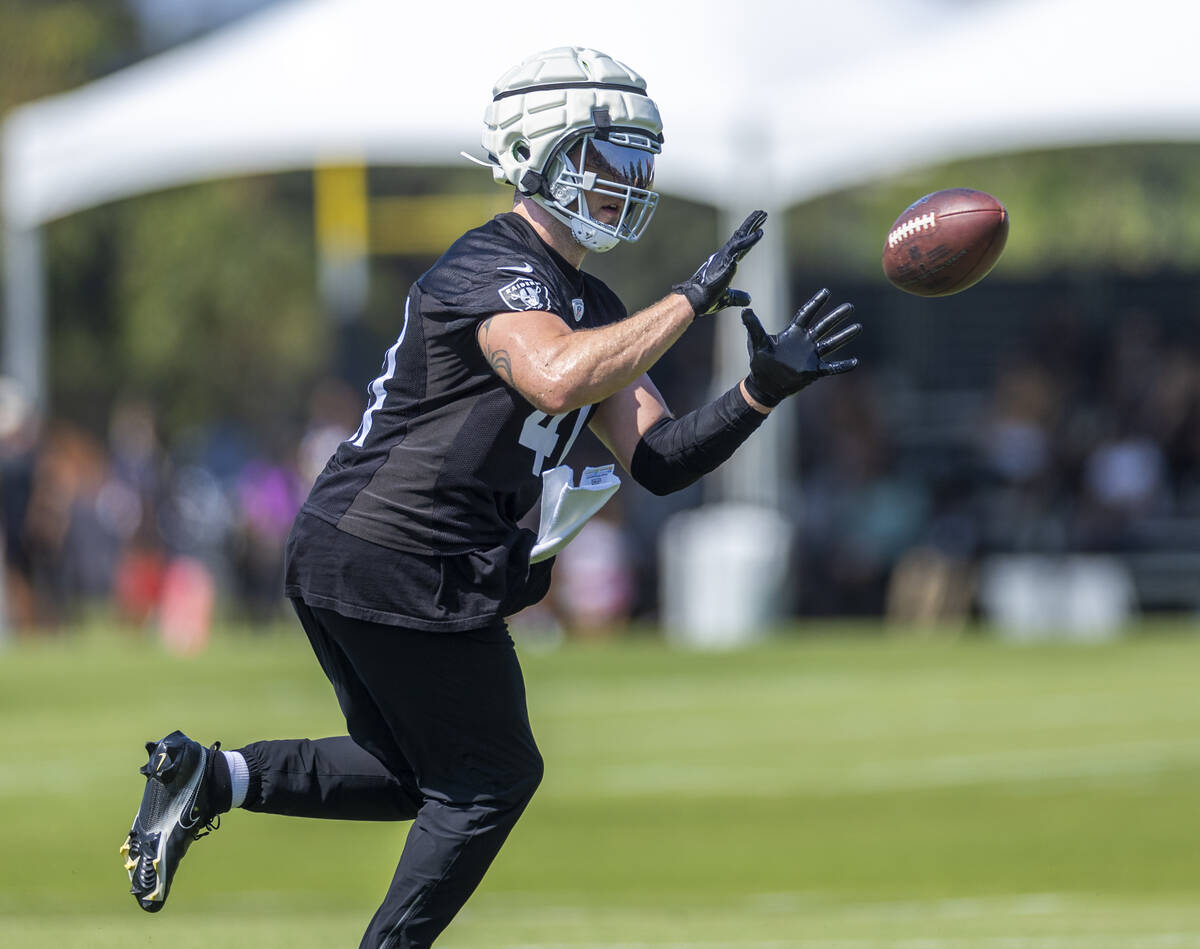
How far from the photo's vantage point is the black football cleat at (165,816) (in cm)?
503

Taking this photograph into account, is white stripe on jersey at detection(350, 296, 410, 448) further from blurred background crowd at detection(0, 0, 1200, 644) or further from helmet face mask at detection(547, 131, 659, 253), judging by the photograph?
blurred background crowd at detection(0, 0, 1200, 644)

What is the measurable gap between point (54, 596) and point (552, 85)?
1734 centimetres

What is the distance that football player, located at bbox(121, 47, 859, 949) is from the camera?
4723 mm

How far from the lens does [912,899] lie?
8250 mm

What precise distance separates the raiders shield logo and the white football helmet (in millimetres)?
290

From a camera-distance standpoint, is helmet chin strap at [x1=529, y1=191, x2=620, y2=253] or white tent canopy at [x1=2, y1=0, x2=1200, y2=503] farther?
white tent canopy at [x1=2, y1=0, x2=1200, y2=503]

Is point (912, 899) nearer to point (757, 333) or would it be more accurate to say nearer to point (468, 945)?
point (468, 945)

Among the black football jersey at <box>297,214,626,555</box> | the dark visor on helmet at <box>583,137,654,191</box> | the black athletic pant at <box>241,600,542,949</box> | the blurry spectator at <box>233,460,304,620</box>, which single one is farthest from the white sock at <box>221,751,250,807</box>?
the blurry spectator at <box>233,460,304,620</box>

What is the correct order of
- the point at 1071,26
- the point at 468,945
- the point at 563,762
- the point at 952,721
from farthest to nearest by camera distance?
the point at 1071,26, the point at 952,721, the point at 563,762, the point at 468,945

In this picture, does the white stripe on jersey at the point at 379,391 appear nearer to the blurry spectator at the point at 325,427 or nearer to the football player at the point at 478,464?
the football player at the point at 478,464

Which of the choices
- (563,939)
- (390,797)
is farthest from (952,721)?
(390,797)

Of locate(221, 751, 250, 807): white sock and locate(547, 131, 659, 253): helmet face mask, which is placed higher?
locate(547, 131, 659, 253): helmet face mask

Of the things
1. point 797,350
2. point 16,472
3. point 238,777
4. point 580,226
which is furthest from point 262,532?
point 797,350

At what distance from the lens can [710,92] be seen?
664 inches
